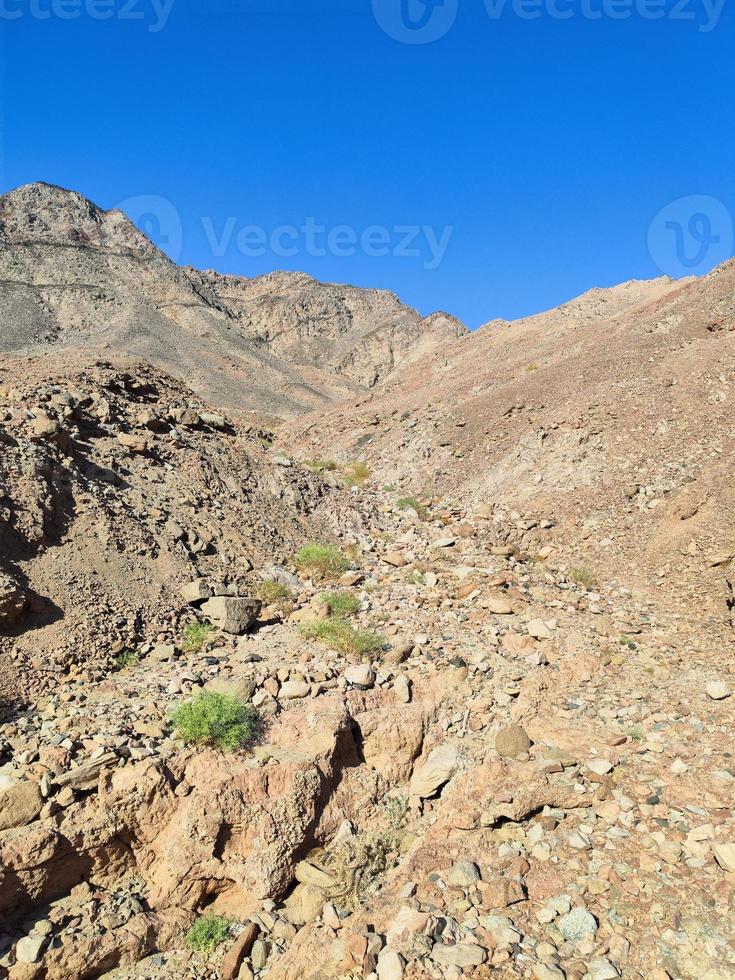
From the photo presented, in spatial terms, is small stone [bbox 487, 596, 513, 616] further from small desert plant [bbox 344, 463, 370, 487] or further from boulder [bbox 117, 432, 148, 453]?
small desert plant [bbox 344, 463, 370, 487]

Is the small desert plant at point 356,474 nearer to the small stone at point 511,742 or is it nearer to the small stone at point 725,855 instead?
the small stone at point 511,742

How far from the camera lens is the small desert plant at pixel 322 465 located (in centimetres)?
1414

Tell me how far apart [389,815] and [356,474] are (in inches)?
380

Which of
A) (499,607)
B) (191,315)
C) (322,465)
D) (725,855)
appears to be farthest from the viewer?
(191,315)

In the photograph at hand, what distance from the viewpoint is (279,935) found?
13.6 feet

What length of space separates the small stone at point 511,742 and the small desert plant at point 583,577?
10.4 feet

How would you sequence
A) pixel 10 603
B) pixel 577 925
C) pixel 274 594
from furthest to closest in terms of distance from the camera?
pixel 274 594, pixel 10 603, pixel 577 925

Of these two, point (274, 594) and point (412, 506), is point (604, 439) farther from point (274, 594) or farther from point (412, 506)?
point (274, 594)

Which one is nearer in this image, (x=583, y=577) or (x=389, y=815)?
(x=389, y=815)

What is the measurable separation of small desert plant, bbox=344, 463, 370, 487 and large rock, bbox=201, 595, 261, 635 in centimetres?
666

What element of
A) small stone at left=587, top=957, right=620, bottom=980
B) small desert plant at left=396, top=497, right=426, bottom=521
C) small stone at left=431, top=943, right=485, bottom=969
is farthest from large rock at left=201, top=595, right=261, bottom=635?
small desert plant at left=396, top=497, right=426, bottom=521

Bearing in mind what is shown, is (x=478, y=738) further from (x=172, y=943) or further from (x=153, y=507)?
(x=153, y=507)

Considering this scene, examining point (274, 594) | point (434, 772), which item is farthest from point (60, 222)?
point (434, 772)

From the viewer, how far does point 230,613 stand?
6469mm
